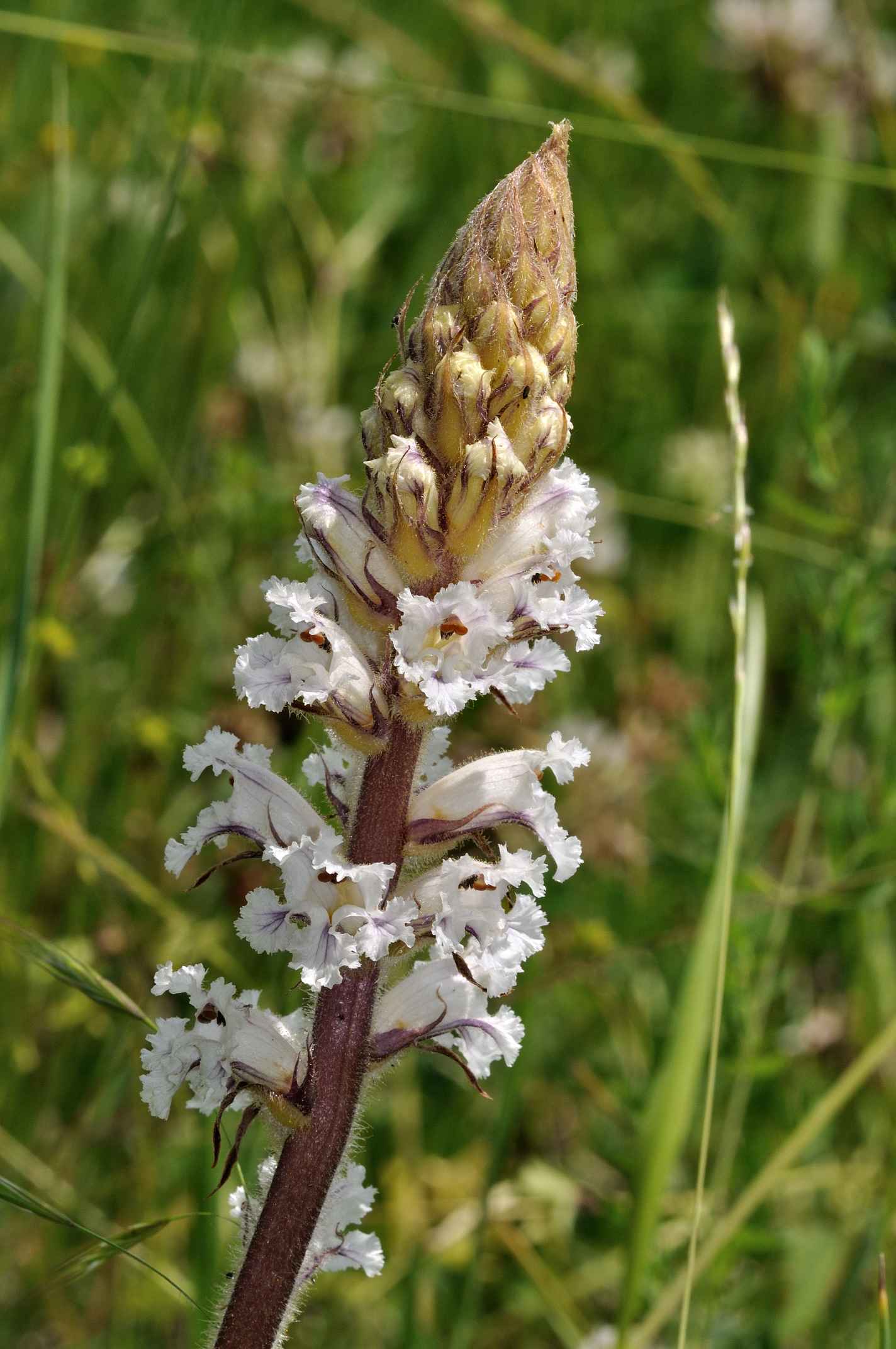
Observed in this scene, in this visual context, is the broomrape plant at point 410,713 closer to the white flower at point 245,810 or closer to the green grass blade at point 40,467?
the white flower at point 245,810

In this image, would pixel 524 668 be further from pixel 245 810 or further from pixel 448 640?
pixel 245 810

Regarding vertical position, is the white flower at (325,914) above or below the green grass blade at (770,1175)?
below

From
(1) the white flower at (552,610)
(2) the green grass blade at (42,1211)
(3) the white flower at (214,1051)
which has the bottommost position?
(2) the green grass blade at (42,1211)

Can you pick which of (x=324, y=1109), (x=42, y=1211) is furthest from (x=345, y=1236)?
(x=42, y=1211)

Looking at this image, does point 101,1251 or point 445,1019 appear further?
point 101,1251

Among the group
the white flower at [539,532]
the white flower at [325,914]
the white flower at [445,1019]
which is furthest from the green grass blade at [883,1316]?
the white flower at [539,532]

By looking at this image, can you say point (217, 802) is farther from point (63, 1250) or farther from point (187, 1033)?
point (63, 1250)

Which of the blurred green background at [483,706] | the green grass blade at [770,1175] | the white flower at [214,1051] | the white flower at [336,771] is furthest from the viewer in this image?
the blurred green background at [483,706]
